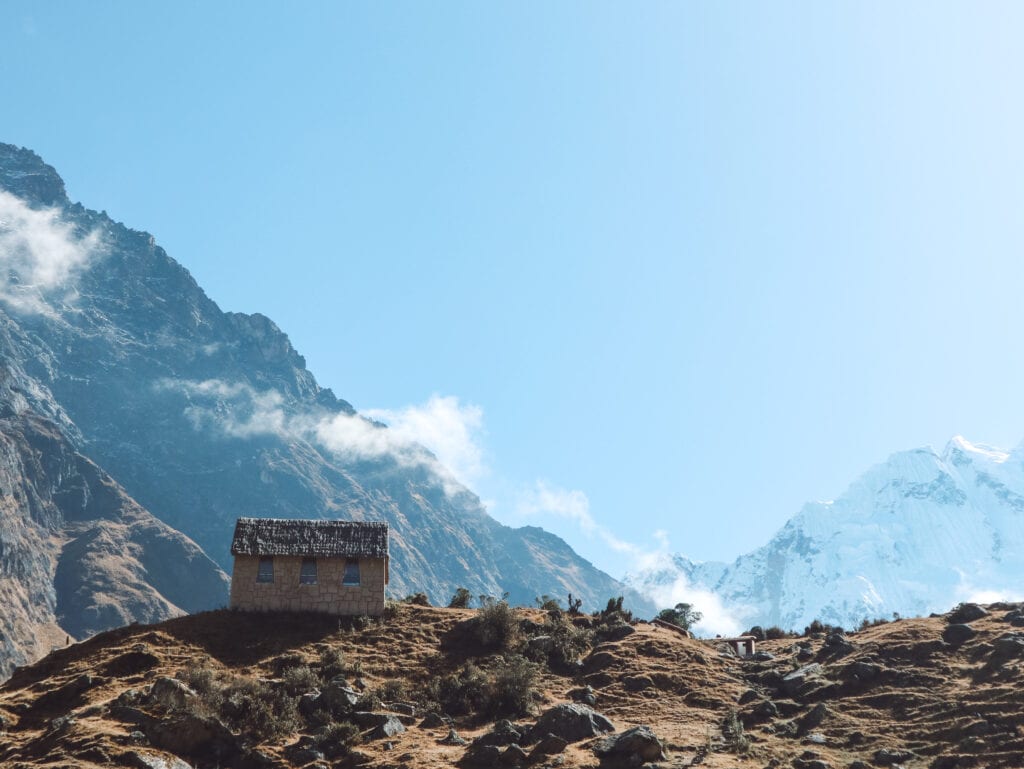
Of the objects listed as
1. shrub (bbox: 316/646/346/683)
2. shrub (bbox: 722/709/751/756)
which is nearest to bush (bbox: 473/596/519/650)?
shrub (bbox: 316/646/346/683)

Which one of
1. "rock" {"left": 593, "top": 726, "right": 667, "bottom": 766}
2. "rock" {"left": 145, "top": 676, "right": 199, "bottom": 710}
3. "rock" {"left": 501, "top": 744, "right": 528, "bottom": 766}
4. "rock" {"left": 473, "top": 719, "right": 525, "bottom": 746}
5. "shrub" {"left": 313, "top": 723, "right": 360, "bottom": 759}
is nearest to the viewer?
"rock" {"left": 593, "top": 726, "right": 667, "bottom": 766}

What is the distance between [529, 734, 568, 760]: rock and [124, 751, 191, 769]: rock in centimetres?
1103

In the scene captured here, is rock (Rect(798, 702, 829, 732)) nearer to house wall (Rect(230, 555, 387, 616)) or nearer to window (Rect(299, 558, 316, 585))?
house wall (Rect(230, 555, 387, 616))

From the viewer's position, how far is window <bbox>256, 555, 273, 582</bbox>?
49.2 metres

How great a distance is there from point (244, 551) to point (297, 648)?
6.99m

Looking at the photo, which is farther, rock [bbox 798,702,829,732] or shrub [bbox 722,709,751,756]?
rock [bbox 798,702,829,732]

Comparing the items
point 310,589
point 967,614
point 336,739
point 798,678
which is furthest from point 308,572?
point 967,614

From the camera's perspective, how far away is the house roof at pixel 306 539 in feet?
162

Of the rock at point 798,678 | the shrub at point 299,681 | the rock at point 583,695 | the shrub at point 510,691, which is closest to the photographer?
the shrub at point 299,681

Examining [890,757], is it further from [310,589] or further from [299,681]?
[310,589]

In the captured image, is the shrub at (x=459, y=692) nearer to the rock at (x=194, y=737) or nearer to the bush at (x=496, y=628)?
the bush at (x=496, y=628)

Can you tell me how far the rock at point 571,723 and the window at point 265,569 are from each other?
18062 mm

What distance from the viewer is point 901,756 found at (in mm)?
33969

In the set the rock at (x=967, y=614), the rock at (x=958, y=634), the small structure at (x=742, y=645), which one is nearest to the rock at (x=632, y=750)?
the rock at (x=958, y=634)
